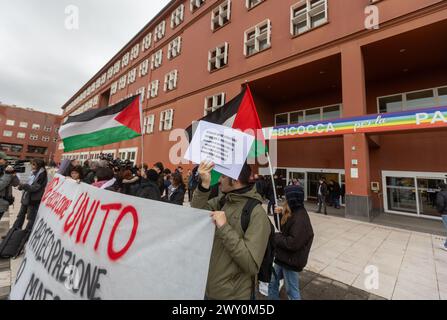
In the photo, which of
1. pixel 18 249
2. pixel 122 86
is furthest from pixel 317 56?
pixel 122 86

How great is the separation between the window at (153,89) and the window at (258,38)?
37.2ft

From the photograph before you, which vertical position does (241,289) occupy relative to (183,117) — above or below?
below

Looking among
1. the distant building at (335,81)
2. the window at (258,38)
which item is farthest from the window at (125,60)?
the window at (258,38)

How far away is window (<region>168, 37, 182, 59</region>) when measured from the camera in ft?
60.4

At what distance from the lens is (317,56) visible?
971cm

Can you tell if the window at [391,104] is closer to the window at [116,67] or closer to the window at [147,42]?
the window at [147,42]

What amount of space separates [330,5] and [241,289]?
12.7 metres

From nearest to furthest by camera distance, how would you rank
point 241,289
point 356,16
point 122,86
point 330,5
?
point 241,289 < point 356,16 < point 330,5 < point 122,86

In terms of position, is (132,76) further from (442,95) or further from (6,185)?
(442,95)

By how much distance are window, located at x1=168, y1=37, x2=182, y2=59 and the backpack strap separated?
797 inches

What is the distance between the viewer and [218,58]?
14.3 meters

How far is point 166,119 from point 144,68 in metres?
9.37

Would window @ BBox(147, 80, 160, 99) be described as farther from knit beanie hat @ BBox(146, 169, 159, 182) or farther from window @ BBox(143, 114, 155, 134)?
knit beanie hat @ BBox(146, 169, 159, 182)

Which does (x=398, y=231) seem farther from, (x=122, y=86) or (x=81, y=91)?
(x=81, y=91)
